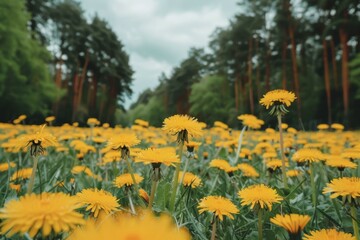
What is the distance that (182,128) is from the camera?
1.00m

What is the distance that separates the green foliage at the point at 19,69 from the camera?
17.0 metres

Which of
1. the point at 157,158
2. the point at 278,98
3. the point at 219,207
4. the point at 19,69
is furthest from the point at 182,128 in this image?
the point at 19,69

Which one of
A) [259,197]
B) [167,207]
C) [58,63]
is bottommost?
[167,207]

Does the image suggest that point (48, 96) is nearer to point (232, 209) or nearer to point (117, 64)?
point (117, 64)

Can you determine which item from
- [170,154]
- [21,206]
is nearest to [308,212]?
[170,154]

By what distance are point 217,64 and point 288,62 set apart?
29.9 ft

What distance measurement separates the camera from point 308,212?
1229mm

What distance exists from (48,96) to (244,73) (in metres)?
17.5

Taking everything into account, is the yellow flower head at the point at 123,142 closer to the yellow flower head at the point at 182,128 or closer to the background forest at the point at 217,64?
the yellow flower head at the point at 182,128

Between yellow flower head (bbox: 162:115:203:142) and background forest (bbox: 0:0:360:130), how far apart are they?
9682 mm

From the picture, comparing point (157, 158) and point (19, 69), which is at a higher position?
point (19, 69)

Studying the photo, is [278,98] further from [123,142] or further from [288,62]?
[288,62]

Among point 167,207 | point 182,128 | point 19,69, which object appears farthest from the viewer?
point 19,69

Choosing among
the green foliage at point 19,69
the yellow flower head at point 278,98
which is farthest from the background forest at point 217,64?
the yellow flower head at point 278,98
